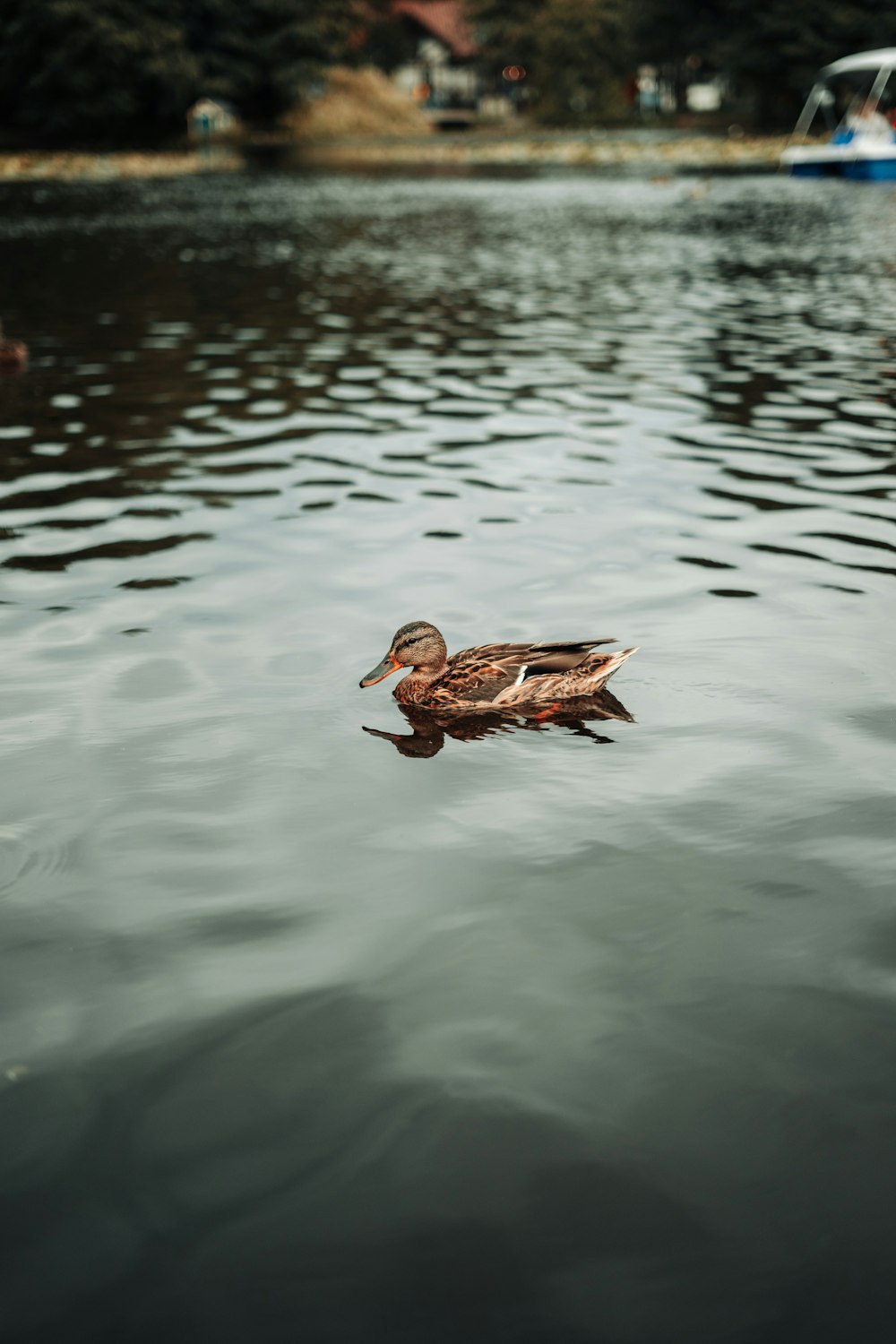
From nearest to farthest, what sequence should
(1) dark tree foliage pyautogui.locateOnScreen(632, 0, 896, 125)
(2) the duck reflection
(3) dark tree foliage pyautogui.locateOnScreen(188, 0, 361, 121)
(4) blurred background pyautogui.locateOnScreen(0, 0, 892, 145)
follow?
(2) the duck reflection → (4) blurred background pyautogui.locateOnScreen(0, 0, 892, 145) → (1) dark tree foliage pyautogui.locateOnScreen(632, 0, 896, 125) → (3) dark tree foliage pyautogui.locateOnScreen(188, 0, 361, 121)

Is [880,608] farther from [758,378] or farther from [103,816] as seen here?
[758,378]

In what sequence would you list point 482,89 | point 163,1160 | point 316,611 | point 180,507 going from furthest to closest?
1. point 482,89
2. point 180,507
3. point 316,611
4. point 163,1160

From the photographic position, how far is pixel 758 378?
17578 mm

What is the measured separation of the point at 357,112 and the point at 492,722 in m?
101

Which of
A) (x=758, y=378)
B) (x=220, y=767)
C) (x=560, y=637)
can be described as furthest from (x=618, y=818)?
(x=758, y=378)

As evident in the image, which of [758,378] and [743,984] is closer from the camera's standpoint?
[743,984]

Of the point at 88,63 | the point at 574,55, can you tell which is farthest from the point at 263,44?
the point at 574,55

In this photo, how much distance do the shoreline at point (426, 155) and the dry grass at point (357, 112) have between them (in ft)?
7.91

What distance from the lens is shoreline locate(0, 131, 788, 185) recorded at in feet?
211

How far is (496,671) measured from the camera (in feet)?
23.8

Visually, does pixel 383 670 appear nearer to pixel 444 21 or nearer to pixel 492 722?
pixel 492 722

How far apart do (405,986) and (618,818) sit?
1615 millimetres

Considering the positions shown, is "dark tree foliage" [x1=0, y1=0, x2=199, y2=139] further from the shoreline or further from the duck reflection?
the duck reflection

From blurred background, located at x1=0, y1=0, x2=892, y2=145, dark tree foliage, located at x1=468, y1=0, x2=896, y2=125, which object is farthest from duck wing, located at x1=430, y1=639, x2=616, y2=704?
dark tree foliage, located at x1=468, y1=0, x2=896, y2=125
